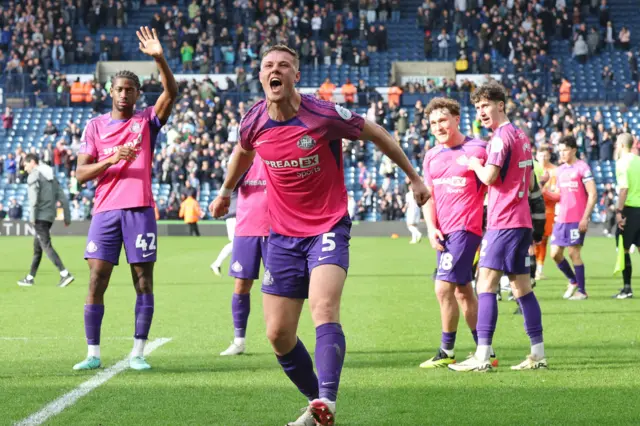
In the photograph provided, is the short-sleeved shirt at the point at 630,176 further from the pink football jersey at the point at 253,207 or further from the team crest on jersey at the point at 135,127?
the team crest on jersey at the point at 135,127

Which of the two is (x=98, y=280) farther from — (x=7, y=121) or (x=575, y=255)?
(x=7, y=121)

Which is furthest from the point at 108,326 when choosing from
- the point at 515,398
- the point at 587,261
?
the point at 587,261

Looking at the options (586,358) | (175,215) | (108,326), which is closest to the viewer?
(586,358)

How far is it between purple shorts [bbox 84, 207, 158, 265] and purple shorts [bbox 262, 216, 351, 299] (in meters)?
2.42

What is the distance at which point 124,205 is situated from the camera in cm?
840

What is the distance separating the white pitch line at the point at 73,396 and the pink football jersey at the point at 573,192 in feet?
26.0

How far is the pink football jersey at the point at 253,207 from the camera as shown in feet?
31.1

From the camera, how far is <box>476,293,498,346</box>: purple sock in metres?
8.20

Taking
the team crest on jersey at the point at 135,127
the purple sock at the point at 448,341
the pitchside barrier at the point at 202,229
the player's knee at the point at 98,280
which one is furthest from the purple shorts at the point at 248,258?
the pitchside barrier at the point at 202,229

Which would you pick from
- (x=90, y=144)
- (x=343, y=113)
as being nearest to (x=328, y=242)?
(x=343, y=113)

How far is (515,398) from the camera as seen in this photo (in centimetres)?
698

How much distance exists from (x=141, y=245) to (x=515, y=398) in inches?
122

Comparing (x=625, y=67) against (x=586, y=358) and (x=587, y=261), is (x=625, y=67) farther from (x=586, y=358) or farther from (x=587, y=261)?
(x=586, y=358)

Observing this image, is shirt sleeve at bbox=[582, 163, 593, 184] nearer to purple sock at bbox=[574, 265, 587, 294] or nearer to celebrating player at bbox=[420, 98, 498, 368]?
purple sock at bbox=[574, 265, 587, 294]
